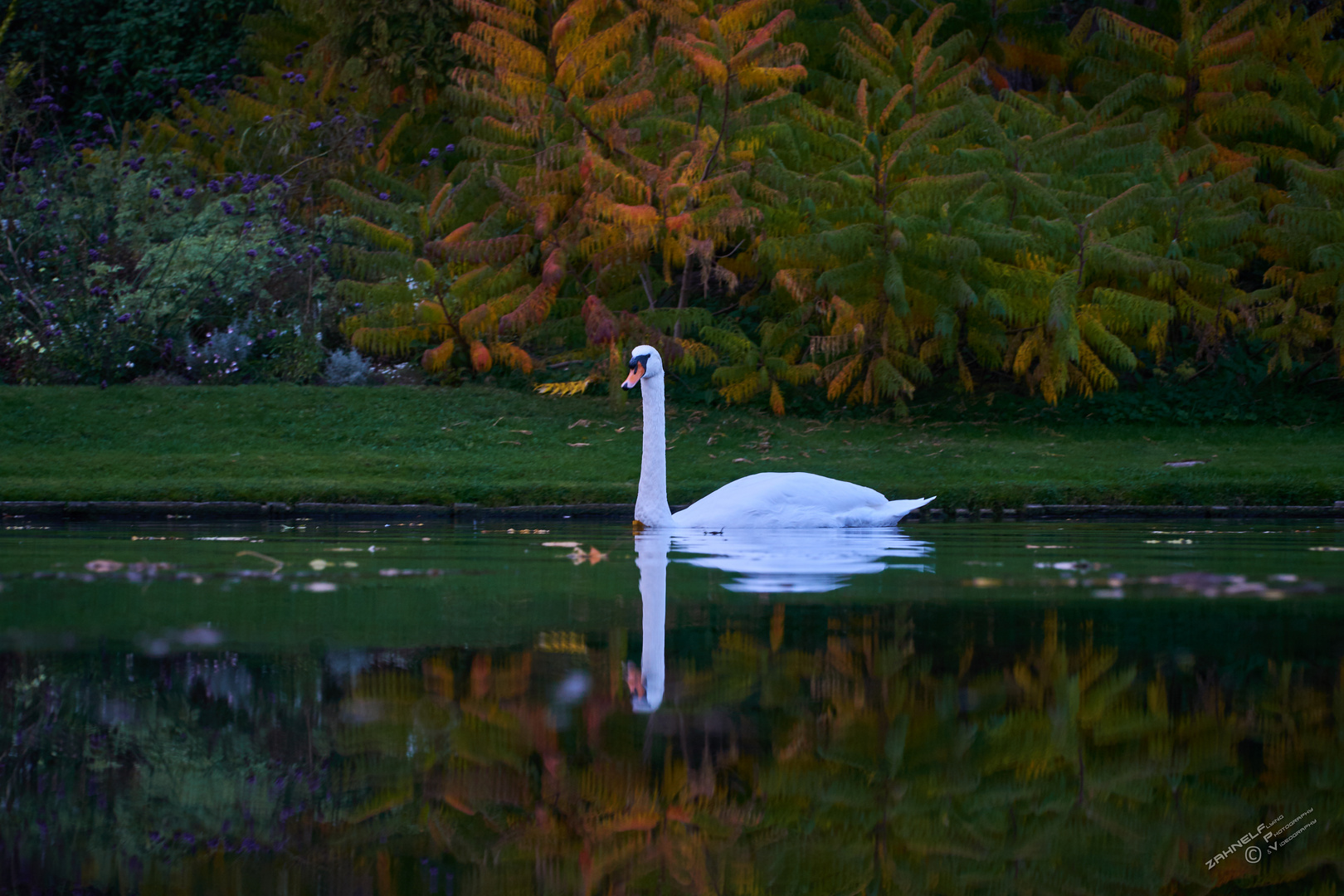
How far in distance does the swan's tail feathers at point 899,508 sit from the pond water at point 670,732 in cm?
294

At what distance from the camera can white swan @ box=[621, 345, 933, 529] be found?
31.4 ft

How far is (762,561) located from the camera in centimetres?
817

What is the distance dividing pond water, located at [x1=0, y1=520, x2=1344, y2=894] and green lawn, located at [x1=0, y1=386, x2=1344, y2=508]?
429 cm

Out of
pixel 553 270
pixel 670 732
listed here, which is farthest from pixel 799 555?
pixel 553 270

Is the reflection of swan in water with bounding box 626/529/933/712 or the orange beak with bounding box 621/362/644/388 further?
the orange beak with bounding box 621/362/644/388

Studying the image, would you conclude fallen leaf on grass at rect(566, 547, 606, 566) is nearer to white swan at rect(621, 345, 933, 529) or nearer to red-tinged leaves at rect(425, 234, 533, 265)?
white swan at rect(621, 345, 933, 529)

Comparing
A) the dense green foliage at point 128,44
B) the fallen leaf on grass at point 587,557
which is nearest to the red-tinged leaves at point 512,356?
the fallen leaf on grass at point 587,557

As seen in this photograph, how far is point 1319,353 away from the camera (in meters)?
16.5

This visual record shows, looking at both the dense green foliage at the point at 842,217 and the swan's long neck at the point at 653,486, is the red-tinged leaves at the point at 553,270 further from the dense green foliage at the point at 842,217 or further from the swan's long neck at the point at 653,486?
the swan's long neck at the point at 653,486

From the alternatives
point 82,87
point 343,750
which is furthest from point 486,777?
point 82,87

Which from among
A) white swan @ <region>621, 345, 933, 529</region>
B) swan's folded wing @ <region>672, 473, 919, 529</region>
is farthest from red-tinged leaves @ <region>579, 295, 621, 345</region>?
swan's folded wing @ <region>672, 473, 919, 529</region>

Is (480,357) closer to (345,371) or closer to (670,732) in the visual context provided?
(345,371)

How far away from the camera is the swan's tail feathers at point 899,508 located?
10.2 meters

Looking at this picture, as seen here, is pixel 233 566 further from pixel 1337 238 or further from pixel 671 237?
pixel 1337 238
